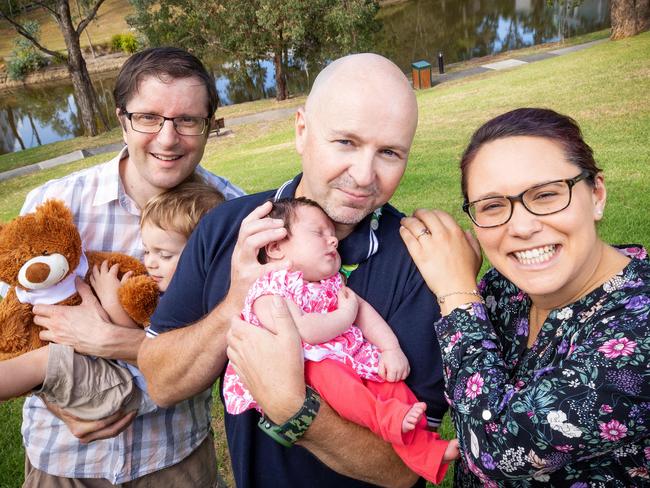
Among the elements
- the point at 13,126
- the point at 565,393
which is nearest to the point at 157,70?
the point at 565,393

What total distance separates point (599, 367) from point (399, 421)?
62 cm

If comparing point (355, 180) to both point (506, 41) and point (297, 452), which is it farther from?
point (506, 41)

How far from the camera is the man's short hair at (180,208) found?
260 cm

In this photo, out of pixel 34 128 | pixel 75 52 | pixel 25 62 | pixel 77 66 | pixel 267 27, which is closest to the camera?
pixel 75 52

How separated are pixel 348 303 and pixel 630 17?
66.5 ft

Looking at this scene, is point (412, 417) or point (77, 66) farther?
point (77, 66)

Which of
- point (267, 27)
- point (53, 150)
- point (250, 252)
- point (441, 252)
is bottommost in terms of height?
point (53, 150)

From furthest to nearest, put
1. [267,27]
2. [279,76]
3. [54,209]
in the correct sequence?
[279,76]
[267,27]
[54,209]

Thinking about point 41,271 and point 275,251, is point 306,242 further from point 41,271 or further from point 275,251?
point 41,271

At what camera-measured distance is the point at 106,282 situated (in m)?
2.65

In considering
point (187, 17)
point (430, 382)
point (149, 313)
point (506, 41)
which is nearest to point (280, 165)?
point (149, 313)

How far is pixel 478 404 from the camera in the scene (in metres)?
1.72

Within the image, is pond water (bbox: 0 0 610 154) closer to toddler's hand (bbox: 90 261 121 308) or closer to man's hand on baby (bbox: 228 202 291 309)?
toddler's hand (bbox: 90 261 121 308)

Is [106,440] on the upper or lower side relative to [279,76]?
lower
